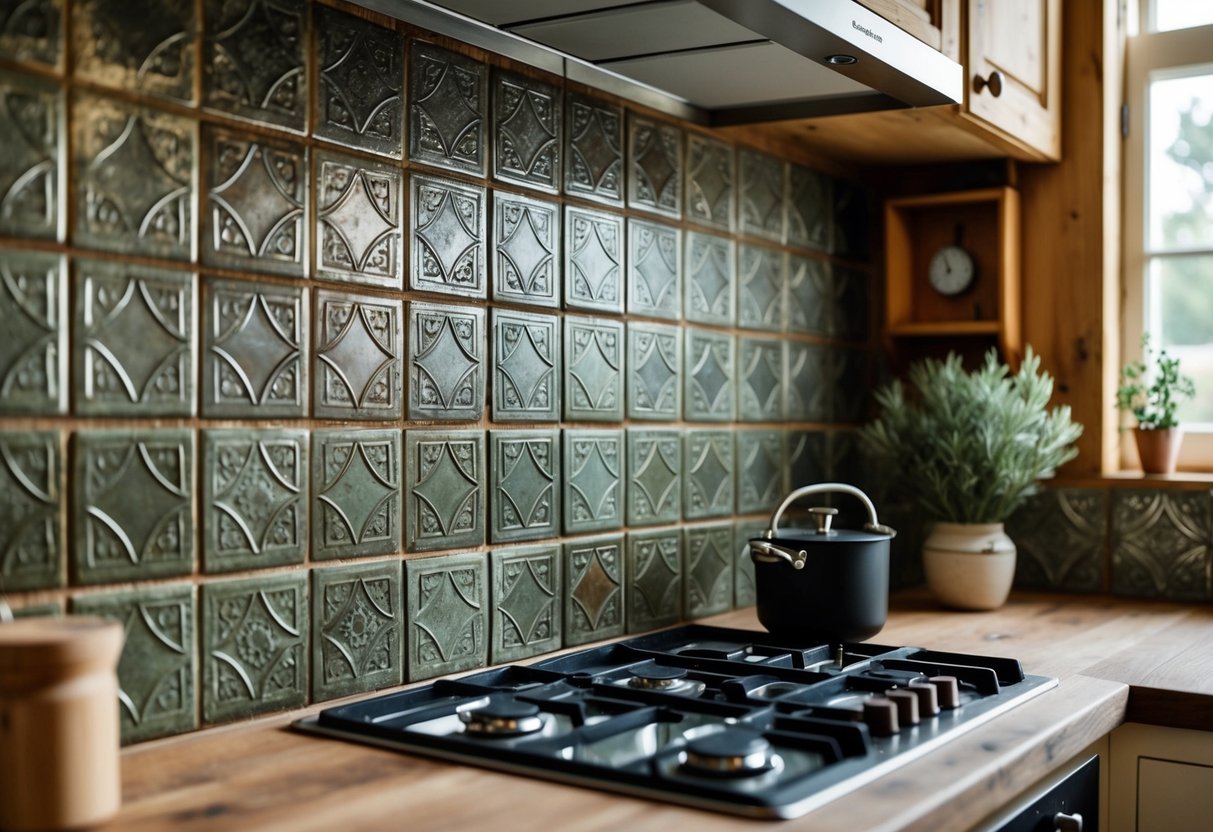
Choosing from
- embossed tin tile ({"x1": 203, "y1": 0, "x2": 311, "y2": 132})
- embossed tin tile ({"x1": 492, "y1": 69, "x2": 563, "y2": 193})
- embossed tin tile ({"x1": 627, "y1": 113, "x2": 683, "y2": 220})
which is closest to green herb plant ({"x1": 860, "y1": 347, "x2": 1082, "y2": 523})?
embossed tin tile ({"x1": 627, "y1": 113, "x2": 683, "y2": 220})

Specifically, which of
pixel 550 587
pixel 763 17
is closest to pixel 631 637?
pixel 550 587

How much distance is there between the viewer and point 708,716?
131 centimetres

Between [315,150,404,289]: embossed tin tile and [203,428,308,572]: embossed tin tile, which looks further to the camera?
[315,150,404,289]: embossed tin tile

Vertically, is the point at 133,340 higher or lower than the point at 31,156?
lower

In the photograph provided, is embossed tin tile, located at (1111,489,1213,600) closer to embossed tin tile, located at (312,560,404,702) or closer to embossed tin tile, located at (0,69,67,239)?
embossed tin tile, located at (312,560,404,702)

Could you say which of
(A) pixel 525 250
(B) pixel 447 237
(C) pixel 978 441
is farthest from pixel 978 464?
(B) pixel 447 237

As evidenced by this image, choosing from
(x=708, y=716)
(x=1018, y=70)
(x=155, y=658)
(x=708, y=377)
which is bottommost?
(x=708, y=716)

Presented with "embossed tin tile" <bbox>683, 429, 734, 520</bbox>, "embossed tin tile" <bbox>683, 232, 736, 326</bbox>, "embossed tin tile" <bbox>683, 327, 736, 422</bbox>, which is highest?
"embossed tin tile" <bbox>683, 232, 736, 326</bbox>

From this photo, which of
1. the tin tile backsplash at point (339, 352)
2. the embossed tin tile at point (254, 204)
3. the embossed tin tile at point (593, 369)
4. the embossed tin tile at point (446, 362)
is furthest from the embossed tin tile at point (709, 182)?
the embossed tin tile at point (254, 204)

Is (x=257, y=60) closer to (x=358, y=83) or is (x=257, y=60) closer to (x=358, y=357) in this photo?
(x=358, y=83)

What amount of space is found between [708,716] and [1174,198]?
1.64 m

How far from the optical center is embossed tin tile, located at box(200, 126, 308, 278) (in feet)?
3.92

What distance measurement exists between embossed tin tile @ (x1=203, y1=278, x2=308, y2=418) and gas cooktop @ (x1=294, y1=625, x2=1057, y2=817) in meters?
0.33

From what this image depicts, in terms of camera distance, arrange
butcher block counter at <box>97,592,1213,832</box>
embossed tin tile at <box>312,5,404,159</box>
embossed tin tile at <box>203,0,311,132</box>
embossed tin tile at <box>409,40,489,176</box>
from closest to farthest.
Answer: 1. butcher block counter at <box>97,592,1213,832</box>
2. embossed tin tile at <box>203,0,311,132</box>
3. embossed tin tile at <box>312,5,404,159</box>
4. embossed tin tile at <box>409,40,489,176</box>
